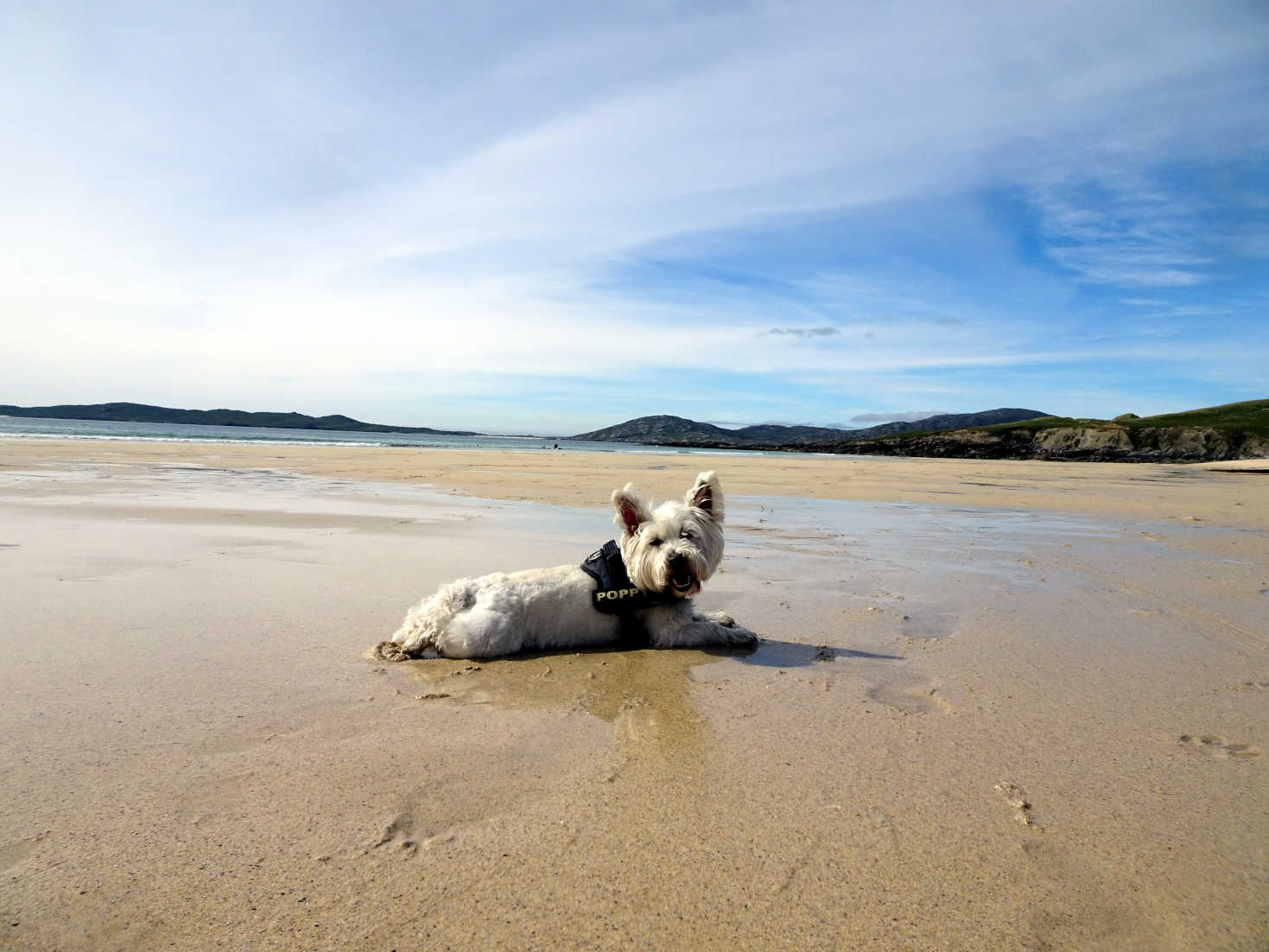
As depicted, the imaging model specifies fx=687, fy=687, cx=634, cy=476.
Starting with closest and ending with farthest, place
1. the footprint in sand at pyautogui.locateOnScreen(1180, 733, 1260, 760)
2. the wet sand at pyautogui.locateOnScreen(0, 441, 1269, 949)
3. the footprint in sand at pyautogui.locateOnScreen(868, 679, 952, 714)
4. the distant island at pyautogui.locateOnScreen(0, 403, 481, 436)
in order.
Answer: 1. the wet sand at pyautogui.locateOnScreen(0, 441, 1269, 949)
2. the footprint in sand at pyautogui.locateOnScreen(1180, 733, 1260, 760)
3. the footprint in sand at pyautogui.locateOnScreen(868, 679, 952, 714)
4. the distant island at pyautogui.locateOnScreen(0, 403, 481, 436)

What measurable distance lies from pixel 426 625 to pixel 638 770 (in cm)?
232

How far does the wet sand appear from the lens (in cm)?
215

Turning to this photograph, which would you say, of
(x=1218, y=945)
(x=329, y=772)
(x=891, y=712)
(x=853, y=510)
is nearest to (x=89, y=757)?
(x=329, y=772)

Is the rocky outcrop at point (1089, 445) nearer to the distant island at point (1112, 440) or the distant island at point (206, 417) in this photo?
the distant island at point (1112, 440)

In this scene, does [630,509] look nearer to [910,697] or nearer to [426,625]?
[426,625]

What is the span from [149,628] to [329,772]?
2.95 meters

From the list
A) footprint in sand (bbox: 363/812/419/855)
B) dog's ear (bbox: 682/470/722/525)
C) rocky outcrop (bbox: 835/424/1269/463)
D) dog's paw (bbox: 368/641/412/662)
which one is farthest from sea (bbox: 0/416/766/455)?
footprint in sand (bbox: 363/812/419/855)

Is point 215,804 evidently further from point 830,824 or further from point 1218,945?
point 1218,945

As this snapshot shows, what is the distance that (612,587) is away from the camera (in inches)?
203

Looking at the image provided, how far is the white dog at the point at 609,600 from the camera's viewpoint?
4836 millimetres

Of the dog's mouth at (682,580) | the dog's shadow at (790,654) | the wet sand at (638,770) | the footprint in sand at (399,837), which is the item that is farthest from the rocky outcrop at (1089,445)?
the footprint in sand at (399,837)

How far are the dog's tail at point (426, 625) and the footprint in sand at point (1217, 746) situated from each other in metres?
4.31

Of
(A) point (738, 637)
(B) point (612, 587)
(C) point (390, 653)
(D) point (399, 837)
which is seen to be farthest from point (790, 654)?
(D) point (399, 837)

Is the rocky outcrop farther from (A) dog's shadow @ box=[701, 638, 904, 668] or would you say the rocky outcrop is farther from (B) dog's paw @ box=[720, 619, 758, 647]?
(B) dog's paw @ box=[720, 619, 758, 647]
